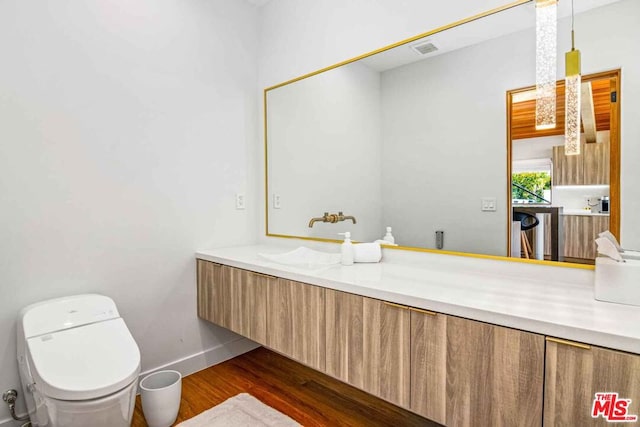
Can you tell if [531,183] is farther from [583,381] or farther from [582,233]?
[583,381]

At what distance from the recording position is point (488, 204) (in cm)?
160

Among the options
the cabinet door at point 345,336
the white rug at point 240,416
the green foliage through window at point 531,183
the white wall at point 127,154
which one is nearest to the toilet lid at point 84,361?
the white wall at point 127,154

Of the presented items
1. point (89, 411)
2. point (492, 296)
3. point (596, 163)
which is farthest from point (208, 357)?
point (596, 163)

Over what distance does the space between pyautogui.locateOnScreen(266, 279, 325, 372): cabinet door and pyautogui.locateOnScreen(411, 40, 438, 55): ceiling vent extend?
129 cm

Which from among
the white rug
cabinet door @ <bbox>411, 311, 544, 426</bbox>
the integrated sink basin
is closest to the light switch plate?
cabinet door @ <bbox>411, 311, 544, 426</bbox>

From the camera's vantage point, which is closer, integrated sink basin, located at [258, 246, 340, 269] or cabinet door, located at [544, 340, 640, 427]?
cabinet door, located at [544, 340, 640, 427]

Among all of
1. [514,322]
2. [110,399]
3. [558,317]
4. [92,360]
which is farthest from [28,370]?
[558,317]

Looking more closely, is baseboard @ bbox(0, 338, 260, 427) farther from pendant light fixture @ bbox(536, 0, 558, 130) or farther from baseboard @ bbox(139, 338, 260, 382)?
pendant light fixture @ bbox(536, 0, 558, 130)

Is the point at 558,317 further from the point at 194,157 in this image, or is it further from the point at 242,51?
the point at 242,51

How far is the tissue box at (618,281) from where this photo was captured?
111cm

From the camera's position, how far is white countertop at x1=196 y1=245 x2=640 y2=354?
94cm

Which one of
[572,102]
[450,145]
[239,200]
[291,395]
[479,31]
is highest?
[479,31]

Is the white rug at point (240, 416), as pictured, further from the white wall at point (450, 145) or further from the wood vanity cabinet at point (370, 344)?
the white wall at point (450, 145)

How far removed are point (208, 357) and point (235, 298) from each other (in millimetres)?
665
